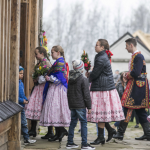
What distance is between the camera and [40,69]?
5.84 metres

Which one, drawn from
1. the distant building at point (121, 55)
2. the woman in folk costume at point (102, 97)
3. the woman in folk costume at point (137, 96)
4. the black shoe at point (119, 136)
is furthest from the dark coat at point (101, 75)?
the distant building at point (121, 55)

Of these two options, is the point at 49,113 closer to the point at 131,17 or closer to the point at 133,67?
the point at 133,67

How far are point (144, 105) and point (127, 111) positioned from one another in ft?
1.19

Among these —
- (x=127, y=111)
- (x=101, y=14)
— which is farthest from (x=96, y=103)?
(x=101, y=14)

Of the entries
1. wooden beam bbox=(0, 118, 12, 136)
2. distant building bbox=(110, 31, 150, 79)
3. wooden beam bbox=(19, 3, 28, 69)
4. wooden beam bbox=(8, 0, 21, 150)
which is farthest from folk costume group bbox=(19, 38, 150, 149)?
distant building bbox=(110, 31, 150, 79)

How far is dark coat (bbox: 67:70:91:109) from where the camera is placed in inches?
195

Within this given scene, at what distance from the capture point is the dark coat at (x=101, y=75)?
5.36 metres

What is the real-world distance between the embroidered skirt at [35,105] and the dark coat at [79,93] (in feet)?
3.52

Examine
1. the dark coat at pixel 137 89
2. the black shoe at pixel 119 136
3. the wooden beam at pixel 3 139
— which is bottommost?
the black shoe at pixel 119 136

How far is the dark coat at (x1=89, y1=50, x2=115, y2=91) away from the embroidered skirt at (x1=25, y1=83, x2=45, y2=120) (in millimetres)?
1099

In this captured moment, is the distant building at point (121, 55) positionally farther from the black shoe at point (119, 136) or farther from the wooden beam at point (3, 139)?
the wooden beam at point (3, 139)

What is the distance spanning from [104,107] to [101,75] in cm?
56

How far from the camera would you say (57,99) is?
5578 millimetres

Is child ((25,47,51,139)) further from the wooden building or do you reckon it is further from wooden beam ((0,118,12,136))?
wooden beam ((0,118,12,136))
